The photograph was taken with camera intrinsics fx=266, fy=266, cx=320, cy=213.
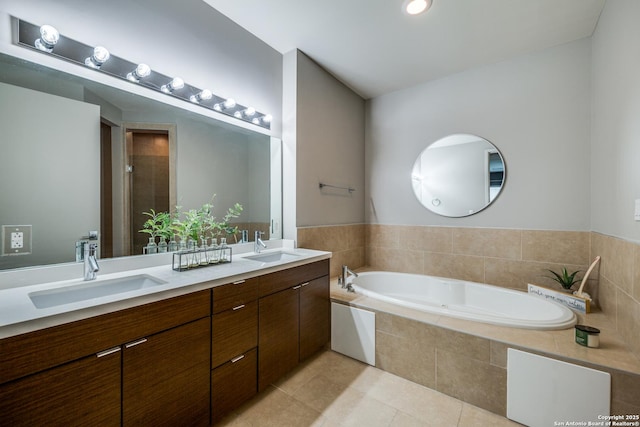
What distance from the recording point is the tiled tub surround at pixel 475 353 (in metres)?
1.31

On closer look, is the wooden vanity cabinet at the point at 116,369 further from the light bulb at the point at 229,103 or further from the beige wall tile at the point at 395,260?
the beige wall tile at the point at 395,260

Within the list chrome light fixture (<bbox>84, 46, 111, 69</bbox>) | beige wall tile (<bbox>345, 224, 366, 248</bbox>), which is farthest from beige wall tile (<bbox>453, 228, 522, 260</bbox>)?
chrome light fixture (<bbox>84, 46, 111, 69</bbox>)

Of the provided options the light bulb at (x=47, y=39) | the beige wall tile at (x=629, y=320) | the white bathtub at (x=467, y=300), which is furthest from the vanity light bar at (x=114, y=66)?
the beige wall tile at (x=629, y=320)

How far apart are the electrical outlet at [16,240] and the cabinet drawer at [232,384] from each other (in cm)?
107

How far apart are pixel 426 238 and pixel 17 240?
3.09 m

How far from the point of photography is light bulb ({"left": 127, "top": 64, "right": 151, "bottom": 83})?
1591 mm

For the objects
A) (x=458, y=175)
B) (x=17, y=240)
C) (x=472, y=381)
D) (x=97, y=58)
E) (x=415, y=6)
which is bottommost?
(x=472, y=381)

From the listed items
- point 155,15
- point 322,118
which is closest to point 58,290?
point 155,15

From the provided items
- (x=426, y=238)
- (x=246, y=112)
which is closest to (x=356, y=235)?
(x=426, y=238)

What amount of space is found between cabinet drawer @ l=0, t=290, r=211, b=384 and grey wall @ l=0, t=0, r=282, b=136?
129 cm

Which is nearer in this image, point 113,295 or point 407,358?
point 113,295

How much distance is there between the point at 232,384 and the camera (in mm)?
1495

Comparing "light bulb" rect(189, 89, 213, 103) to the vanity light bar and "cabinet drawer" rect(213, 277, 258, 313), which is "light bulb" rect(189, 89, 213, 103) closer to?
the vanity light bar

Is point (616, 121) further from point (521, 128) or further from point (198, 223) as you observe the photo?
point (198, 223)
